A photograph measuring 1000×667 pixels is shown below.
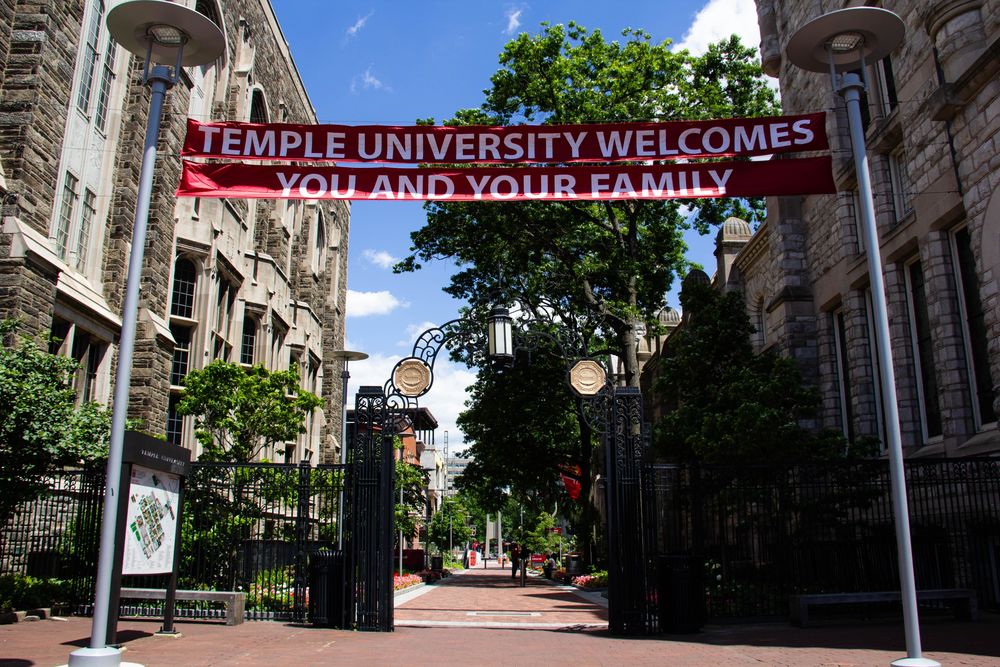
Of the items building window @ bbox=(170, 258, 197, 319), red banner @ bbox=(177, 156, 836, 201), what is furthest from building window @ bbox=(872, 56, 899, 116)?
building window @ bbox=(170, 258, 197, 319)

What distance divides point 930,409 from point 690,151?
30.2ft

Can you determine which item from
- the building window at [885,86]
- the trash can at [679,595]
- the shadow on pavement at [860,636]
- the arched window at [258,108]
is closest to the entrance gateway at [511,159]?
the trash can at [679,595]

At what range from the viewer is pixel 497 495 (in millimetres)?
42188

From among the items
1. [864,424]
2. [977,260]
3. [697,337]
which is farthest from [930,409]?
[697,337]

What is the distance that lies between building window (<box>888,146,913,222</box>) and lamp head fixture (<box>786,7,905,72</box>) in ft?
30.9

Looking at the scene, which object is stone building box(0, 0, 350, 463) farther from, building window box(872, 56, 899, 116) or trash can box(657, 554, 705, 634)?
building window box(872, 56, 899, 116)

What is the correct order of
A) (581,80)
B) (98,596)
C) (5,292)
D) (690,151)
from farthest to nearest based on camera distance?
(581,80) < (5,292) < (690,151) < (98,596)

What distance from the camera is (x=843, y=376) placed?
20641 mm

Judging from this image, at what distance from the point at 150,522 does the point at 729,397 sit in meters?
11.7

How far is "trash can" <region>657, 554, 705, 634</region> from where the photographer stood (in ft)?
40.3

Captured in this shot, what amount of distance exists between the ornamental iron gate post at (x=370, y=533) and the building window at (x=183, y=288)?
16.2 meters

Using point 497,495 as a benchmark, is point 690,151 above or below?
above

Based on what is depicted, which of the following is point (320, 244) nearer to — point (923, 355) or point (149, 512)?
point (923, 355)

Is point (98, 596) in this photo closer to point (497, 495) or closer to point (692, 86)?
point (692, 86)
